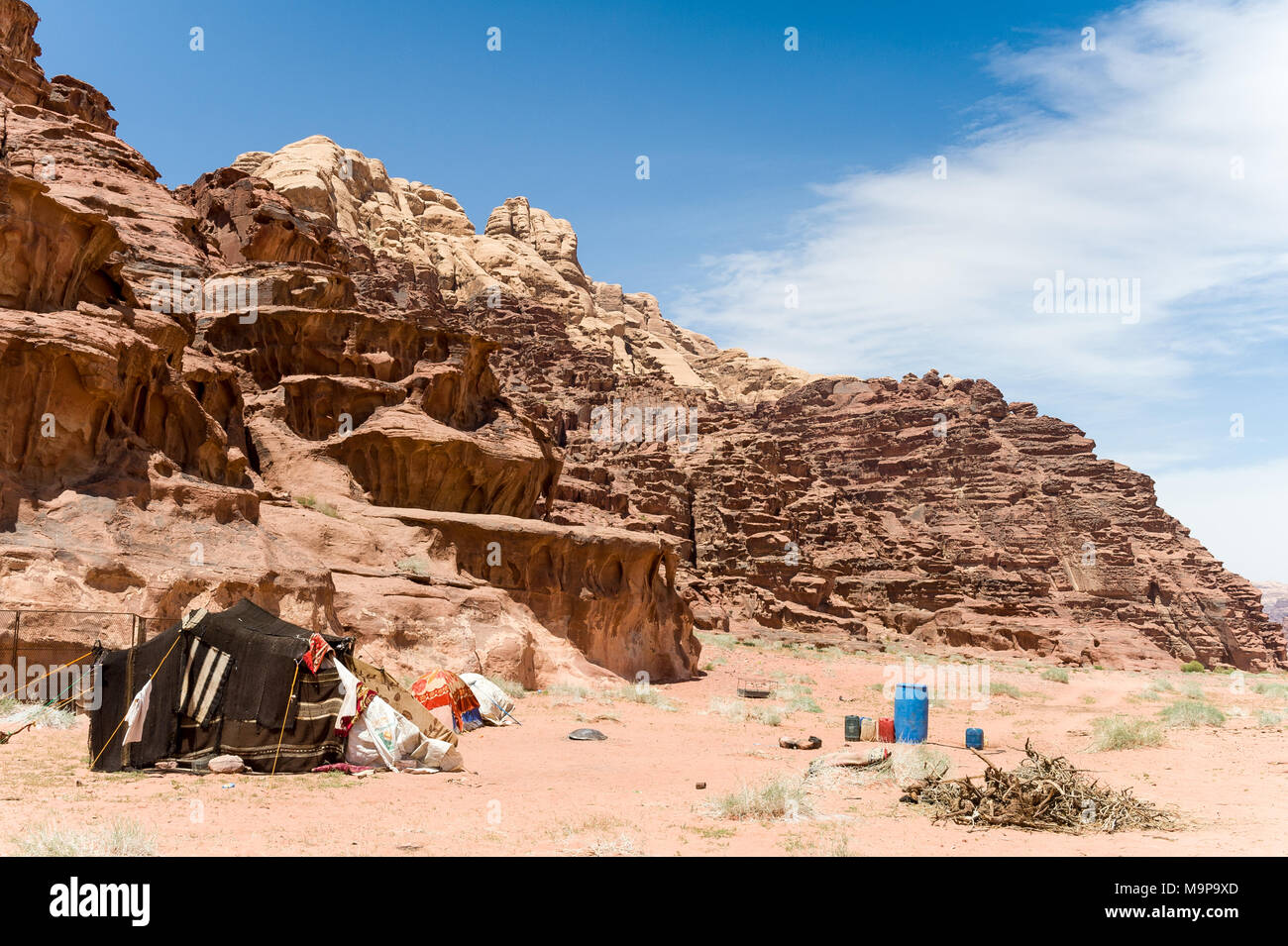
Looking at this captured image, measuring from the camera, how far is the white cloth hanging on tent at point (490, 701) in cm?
1761

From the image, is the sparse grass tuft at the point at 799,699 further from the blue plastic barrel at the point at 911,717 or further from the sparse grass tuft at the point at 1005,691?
the sparse grass tuft at the point at 1005,691

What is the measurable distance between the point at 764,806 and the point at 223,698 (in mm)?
6700

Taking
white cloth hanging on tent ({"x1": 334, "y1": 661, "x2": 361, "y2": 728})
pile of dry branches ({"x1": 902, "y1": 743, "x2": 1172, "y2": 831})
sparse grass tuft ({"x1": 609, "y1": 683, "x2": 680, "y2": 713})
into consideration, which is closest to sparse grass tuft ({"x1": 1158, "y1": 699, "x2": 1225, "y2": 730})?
sparse grass tuft ({"x1": 609, "y1": 683, "x2": 680, "y2": 713})

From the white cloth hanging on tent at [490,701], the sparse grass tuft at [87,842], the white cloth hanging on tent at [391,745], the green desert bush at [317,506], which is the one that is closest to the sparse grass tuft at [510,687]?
the white cloth hanging on tent at [490,701]

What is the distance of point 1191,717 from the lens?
19.7 metres

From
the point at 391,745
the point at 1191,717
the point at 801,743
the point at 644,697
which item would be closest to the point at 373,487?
the point at 644,697

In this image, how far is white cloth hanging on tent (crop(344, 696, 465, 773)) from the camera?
12242 millimetres

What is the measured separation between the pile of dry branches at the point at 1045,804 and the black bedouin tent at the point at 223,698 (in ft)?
24.5

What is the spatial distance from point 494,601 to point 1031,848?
1638 centimetres

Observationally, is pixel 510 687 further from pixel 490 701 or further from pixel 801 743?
pixel 801 743

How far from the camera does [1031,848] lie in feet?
26.8

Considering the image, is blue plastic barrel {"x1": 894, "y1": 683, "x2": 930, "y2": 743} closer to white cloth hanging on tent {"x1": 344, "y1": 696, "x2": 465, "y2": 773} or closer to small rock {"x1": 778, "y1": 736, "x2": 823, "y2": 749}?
small rock {"x1": 778, "y1": 736, "x2": 823, "y2": 749}
